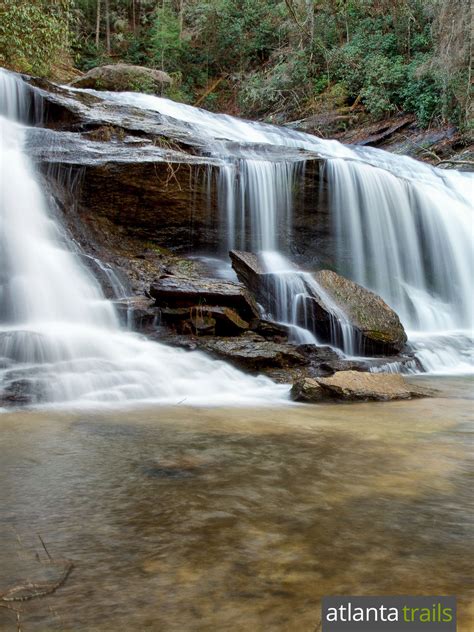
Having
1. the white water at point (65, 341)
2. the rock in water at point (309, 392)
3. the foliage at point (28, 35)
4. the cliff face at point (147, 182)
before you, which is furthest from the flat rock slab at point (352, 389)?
the foliage at point (28, 35)

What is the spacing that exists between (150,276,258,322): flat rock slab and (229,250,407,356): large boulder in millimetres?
641

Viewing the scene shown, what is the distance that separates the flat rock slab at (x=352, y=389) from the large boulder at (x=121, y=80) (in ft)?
46.9

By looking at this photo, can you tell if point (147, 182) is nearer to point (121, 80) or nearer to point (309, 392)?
point (309, 392)

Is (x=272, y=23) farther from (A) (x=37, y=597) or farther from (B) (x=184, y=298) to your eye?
(A) (x=37, y=597)

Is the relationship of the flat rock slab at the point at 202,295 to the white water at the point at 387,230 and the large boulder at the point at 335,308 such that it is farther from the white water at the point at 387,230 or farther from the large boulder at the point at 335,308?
the white water at the point at 387,230

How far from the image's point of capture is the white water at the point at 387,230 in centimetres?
952

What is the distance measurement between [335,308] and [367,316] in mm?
438

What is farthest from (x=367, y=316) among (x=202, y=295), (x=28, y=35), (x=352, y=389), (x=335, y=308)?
(x=28, y=35)

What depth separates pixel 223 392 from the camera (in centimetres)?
560

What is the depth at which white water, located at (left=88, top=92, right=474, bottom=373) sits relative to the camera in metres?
9.52

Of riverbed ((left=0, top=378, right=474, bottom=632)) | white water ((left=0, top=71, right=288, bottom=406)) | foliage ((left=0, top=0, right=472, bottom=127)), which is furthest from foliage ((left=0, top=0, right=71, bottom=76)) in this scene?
riverbed ((left=0, top=378, right=474, bottom=632))

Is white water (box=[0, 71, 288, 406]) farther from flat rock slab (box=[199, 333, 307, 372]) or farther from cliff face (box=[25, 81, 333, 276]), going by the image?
cliff face (box=[25, 81, 333, 276])

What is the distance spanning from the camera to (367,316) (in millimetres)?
7605

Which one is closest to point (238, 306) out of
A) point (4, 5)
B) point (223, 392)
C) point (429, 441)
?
point (223, 392)
